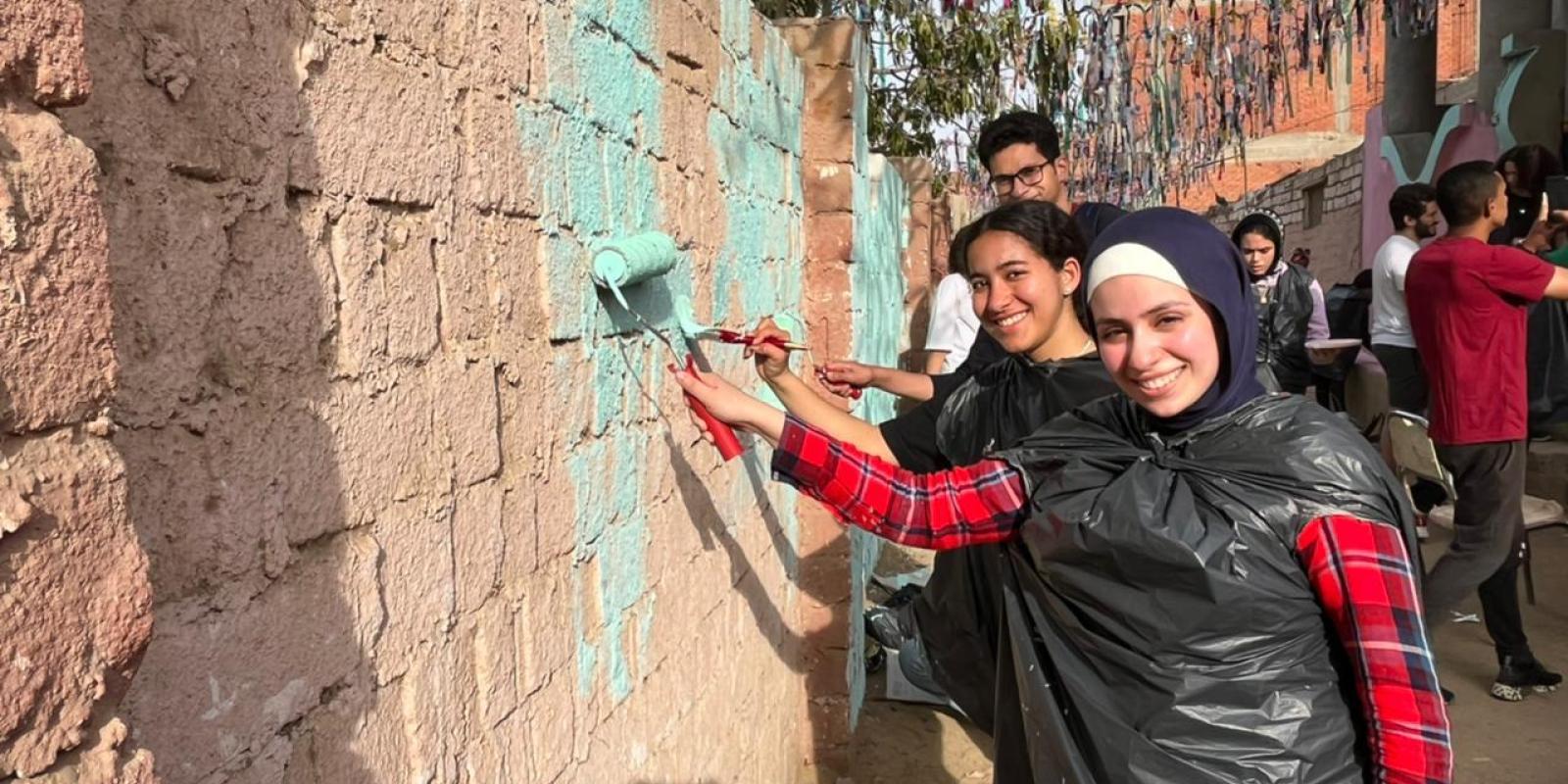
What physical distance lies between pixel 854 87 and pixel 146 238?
346 cm

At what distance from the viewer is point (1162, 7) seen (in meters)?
8.40

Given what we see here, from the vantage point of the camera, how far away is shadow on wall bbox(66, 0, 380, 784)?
3.29 feet

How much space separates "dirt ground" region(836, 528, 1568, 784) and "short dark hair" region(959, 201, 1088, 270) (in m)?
2.51

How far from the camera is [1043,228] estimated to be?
2.62m

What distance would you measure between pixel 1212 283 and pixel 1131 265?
12cm

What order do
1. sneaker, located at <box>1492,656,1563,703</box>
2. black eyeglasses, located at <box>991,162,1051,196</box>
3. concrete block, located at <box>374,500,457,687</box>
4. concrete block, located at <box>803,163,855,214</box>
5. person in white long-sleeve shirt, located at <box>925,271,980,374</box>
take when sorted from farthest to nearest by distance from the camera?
1. person in white long-sleeve shirt, located at <box>925,271,980,374</box>
2. sneaker, located at <box>1492,656,1563,703</box>
3. concrete block, located at <box>803,163,855,214</box>
4. black eyeglasses, located at <box>991,162,1051,196</box>
5. concrete block, located at <box>374,500,457,687</box>

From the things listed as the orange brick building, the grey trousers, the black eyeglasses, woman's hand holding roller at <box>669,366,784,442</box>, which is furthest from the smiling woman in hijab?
the orange brick building

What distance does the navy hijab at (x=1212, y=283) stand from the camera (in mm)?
1660

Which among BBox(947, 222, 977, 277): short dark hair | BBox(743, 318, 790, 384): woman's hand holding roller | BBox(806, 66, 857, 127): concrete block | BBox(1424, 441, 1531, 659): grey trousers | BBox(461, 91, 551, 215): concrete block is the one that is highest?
BBox(806, 66, 857, 127): concrete block

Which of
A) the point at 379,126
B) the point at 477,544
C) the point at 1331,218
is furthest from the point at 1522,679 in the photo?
the point at 1331,218

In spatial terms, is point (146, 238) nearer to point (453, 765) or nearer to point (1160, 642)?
point (453, 765)

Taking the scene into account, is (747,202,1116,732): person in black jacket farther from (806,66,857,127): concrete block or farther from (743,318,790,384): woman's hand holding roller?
(806,66,857,127): concrete block

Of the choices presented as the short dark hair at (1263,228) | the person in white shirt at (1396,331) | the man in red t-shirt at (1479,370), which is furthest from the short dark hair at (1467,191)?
the short dark hair at (1263,228)

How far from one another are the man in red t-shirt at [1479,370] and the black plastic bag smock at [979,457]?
2530 mm
